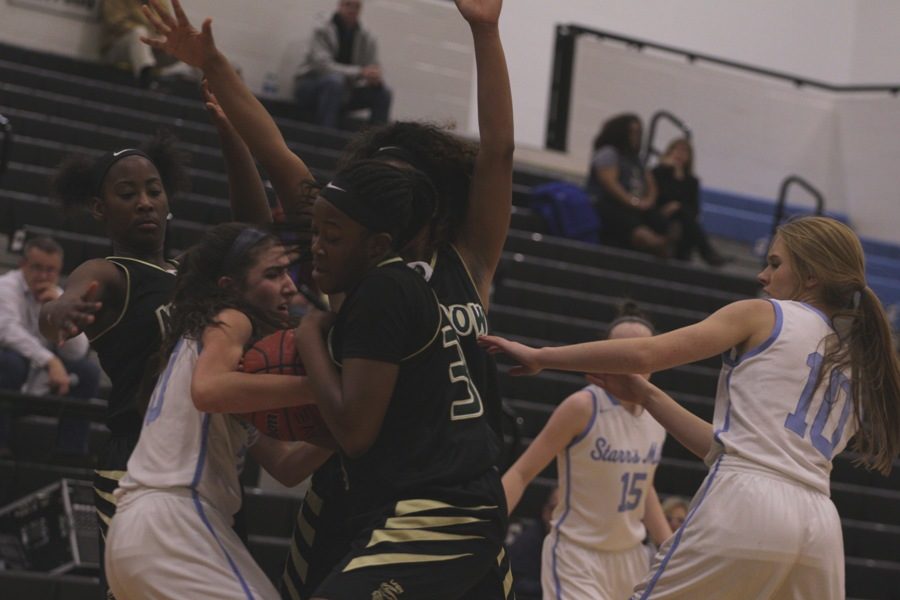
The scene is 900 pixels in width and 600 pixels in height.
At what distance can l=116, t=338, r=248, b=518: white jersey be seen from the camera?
3.42m

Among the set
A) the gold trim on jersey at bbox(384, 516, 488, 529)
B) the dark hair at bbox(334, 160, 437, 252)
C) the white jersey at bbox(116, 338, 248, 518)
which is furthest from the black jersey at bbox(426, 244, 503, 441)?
the white jersey at bbox(116, 338, 248, 518)

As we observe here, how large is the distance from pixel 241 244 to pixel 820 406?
1516mm

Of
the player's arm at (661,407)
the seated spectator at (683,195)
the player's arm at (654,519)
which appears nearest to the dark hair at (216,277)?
the player's arm at (661,407)

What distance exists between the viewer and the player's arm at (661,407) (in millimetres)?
3895

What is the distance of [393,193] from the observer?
315 cm

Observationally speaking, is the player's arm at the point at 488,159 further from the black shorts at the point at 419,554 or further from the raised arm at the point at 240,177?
the raised arm at the point at 240,177

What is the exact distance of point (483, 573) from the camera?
3.14 m

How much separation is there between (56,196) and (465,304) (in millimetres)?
1478

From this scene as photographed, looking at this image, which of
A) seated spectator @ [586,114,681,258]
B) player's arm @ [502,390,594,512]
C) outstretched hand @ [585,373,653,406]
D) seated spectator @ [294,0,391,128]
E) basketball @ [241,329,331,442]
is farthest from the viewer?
seated spectator @ [294,0,391,128]

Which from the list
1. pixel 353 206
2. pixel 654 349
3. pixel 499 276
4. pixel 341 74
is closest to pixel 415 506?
pixel 353 206

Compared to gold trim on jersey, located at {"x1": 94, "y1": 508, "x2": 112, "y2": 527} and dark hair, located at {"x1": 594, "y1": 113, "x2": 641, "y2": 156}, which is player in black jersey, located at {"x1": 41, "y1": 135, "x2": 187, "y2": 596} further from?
dark hair, located at {"x1": 594, "y1": 113, "x2": 641, "y2": 156}

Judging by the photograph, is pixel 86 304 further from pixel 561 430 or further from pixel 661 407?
pixel 561 430

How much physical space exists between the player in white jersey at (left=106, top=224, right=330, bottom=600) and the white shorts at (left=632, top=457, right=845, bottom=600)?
955mm

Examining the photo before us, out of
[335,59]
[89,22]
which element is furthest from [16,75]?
[335,59]
